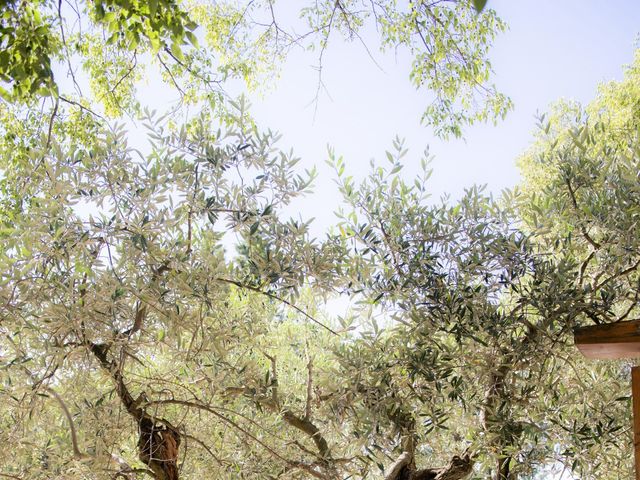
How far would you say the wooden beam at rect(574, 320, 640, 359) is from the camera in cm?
310

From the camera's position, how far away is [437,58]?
4500 mm

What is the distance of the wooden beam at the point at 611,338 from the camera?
3.10 m

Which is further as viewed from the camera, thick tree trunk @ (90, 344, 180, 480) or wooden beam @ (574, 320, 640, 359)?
→ thick tree trunk @ (90, 344, 180, 480)

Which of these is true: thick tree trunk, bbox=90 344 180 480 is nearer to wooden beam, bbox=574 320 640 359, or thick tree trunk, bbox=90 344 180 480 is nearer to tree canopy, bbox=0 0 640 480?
tree canopy, bbox=0 0 640 480

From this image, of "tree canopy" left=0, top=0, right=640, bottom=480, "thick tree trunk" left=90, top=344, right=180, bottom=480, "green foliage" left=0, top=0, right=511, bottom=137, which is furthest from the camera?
"green foliage" left=0, top=0, right=511, bottom=137

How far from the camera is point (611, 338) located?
3123mm

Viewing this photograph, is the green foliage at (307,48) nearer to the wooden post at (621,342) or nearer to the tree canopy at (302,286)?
the tree canopy at (302,286)

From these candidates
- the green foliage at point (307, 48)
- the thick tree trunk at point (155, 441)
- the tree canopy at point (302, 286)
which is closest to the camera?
the tree canopy at point (302, 286)

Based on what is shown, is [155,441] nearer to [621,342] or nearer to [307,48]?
[621,342]

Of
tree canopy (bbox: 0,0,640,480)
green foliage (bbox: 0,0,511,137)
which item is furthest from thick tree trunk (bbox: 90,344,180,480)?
green foliage (bbox: 0,0,511,137)

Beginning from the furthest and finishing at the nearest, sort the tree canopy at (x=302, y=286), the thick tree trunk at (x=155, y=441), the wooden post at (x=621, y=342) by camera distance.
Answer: the thick tree trunk at (x=155, y=441)
the tree canopy at (x=302, y=286)
the wooden post at (x=621, y=342)

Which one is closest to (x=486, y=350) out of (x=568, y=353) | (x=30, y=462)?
(x=568, y=353)

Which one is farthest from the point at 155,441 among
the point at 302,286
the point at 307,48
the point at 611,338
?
the point at 307,48

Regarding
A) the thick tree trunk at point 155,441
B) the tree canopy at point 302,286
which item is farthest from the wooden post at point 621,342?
the thick tree trunk at point 155,441
